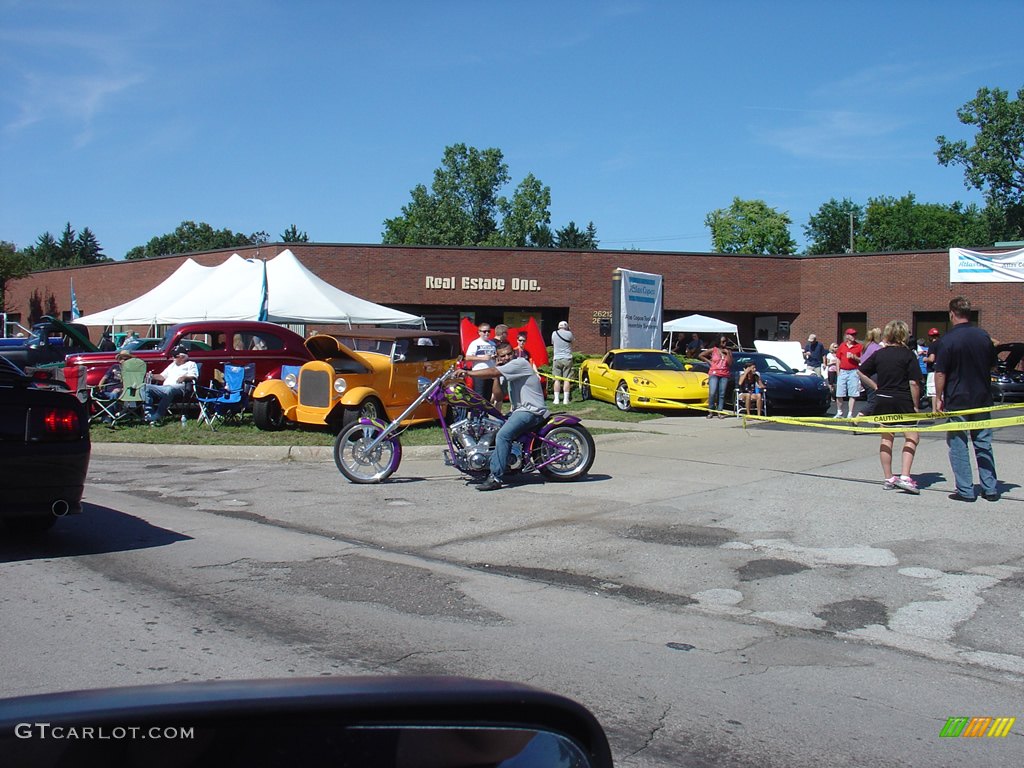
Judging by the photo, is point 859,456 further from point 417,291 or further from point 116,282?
point 116,282

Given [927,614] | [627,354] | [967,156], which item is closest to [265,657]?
[927,614]

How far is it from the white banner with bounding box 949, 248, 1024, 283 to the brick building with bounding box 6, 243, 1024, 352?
11.5 metres

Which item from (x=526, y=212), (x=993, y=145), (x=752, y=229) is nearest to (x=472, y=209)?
(x=526, y=212)

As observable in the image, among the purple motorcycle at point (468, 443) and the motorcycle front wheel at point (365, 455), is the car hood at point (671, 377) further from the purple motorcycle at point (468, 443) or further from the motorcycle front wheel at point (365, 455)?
the motorcycle front wheel at point (365, 455)

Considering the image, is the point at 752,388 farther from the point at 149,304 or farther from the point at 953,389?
the point at 149,304

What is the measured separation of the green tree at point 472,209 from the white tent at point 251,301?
72025 millimetres

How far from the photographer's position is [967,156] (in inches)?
2598

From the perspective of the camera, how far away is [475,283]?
40.6 metres

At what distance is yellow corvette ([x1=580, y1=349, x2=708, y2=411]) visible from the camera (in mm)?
19781

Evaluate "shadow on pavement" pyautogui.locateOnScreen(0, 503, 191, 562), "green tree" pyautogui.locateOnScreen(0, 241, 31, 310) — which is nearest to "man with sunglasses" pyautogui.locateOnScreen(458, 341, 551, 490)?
"shadow on pavement" pyautogui.locateOnScreen(0, 503, 191, 562)

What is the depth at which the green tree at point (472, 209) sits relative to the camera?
3814 inches

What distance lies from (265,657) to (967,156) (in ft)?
235

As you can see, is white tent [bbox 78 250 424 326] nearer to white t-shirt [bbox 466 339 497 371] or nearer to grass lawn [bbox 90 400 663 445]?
grass lawn [bbox 90 400 663 445]

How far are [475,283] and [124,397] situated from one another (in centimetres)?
2481
